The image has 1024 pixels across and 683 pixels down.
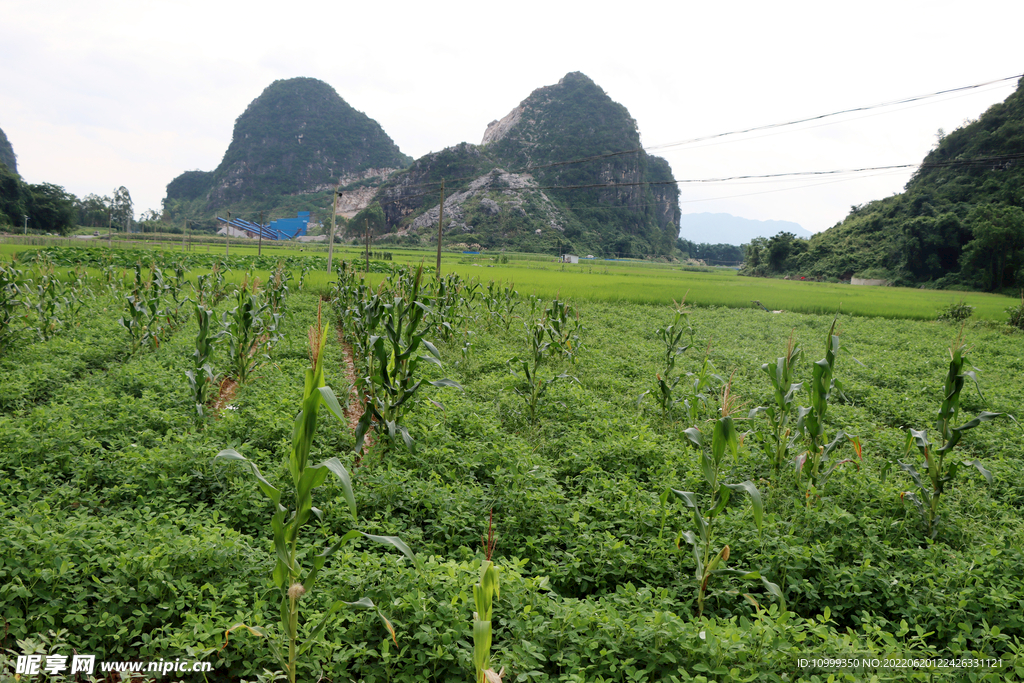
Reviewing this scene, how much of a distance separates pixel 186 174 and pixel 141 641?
682 feet

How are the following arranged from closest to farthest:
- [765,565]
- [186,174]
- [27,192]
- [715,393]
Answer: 1. [765,565]
2. [715,393]
3. [27,192]
4. [186,174]

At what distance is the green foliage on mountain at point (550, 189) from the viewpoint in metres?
60.7

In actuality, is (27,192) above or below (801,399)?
above

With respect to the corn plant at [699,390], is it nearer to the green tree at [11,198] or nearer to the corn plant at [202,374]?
the corn plant at [202,374]

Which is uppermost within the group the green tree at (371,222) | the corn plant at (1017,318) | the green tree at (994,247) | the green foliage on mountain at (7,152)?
the green foliage on mountain at (7,152)

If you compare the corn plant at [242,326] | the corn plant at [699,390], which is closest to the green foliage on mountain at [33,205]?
the corn plant at [242,326]

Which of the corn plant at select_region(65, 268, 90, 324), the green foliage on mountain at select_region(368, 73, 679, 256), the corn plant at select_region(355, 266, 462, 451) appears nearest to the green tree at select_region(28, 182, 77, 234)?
the green foliage on mountain at select_region(368, 73, 679, 256)

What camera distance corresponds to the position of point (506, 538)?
3785 millimetres

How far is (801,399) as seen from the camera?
8.66 m

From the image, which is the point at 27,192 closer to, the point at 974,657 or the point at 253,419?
the point at 253,419

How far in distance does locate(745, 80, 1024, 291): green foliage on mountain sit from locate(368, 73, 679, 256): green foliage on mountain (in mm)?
18839

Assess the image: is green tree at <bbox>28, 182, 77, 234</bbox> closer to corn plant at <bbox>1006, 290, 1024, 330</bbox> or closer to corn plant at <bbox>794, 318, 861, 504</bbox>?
corn plant at <bbox>794, 318, 861, 504</bbox>

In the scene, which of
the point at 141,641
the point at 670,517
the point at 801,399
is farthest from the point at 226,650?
the point at 801,399

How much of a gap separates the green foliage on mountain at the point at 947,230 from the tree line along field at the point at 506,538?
3361 cm
